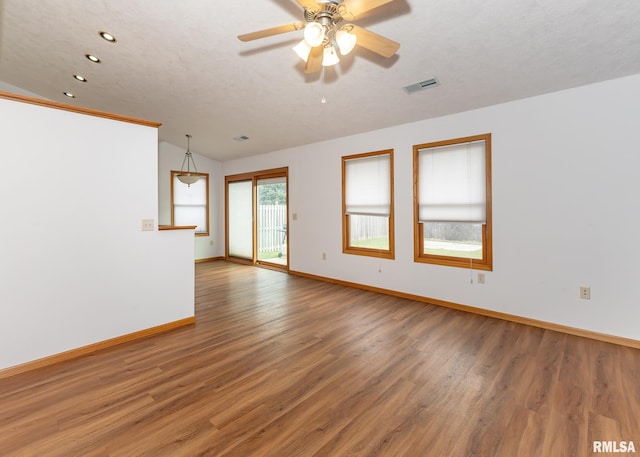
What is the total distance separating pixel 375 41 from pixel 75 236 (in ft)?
9.94

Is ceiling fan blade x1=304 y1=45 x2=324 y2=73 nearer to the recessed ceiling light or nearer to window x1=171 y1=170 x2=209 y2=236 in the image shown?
the recessed ceiling light

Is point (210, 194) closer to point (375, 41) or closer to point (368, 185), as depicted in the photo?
point (368, 185)

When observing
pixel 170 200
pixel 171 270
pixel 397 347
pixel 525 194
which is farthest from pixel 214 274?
pixel 525 194

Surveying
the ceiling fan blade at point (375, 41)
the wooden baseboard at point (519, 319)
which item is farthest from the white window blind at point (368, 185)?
the ceiling fan blade at point (375, 41)

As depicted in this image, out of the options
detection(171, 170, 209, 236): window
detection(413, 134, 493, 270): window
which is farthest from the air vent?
detection(171, 170, 209, 236): window

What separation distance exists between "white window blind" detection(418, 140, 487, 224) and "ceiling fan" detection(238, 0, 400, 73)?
2.19 meters

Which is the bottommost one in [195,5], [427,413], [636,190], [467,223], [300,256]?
[427,413]

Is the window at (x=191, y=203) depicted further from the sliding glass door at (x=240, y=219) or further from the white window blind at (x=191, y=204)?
the sliding glass door at (x=240, y=219)

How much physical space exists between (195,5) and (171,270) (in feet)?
8.52

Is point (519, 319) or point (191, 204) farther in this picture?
point (191, 204)

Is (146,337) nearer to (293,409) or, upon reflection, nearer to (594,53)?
(293,409)

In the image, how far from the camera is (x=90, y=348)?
2.74m

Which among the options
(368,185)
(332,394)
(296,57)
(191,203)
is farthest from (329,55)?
(191,203)

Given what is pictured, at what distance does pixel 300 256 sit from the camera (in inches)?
236
